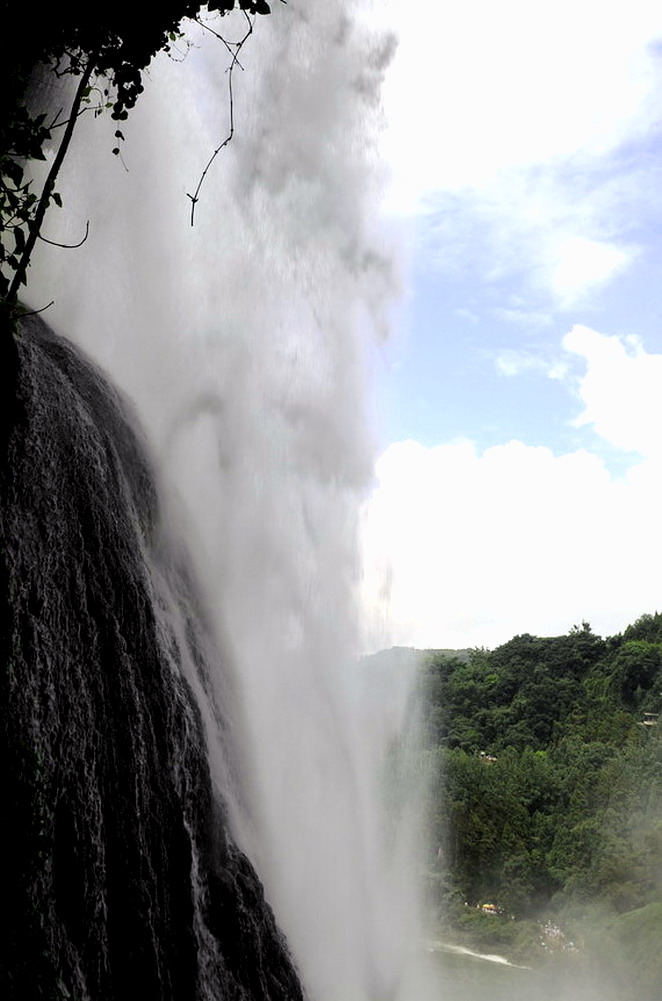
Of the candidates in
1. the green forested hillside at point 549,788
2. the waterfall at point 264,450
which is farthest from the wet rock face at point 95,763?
the green forested hillside at point 549,788

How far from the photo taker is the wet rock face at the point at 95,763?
12.1ft

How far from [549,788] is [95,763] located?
3783 cm

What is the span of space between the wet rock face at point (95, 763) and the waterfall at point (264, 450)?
0.24 ft

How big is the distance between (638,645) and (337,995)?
51627 millimetres

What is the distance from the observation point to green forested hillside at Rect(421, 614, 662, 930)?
105ft

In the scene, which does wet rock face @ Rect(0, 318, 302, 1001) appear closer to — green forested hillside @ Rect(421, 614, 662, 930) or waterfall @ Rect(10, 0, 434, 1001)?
waterfall @ Rect(10, 0, 434, 1001)

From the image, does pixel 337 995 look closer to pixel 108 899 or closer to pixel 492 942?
pixel 108 899

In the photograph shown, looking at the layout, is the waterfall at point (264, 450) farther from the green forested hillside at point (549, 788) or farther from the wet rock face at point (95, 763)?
the green forested hillside at point (549, 788)

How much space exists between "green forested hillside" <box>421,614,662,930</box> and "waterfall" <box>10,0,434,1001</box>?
59.9ft

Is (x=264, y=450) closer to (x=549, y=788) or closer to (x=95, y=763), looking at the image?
(x=95, y=763)

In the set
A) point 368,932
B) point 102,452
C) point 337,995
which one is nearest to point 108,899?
point 102,452

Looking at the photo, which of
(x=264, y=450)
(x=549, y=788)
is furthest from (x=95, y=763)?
(x=549, y=788)

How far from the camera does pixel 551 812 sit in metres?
38.5

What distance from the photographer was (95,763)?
4.32 m
